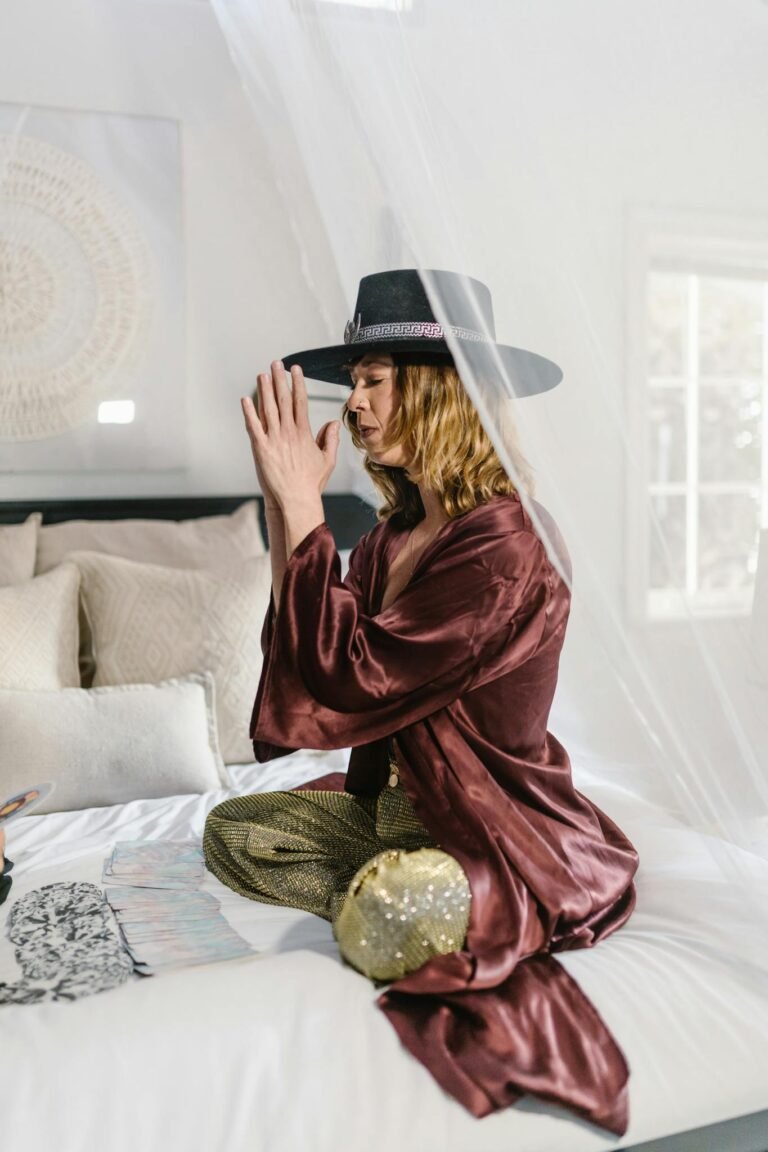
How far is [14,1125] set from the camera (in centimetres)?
96

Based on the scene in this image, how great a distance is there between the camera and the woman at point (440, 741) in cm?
110

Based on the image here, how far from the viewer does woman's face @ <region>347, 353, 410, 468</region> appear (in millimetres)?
1443

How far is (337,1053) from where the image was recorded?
106 cm

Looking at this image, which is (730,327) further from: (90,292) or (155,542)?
(90,292)

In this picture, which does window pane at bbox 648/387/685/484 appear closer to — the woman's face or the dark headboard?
the woman's face

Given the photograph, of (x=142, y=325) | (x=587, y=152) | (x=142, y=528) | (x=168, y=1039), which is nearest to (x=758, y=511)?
(x=587, y=152)

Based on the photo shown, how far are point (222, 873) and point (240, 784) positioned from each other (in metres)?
0.55

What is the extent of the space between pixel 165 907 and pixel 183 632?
87cm

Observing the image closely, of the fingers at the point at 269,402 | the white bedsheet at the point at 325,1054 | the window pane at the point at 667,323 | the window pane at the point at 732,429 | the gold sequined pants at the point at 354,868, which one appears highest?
the window pane at the point at 667,323

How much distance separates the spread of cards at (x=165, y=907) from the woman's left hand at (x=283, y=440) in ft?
1.79

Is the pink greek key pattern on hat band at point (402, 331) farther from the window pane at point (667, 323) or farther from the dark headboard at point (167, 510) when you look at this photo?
the dark headboard at point (167, 510)

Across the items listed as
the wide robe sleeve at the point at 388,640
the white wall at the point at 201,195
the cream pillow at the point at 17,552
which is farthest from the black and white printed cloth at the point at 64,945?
the white wall at the point at 201,195

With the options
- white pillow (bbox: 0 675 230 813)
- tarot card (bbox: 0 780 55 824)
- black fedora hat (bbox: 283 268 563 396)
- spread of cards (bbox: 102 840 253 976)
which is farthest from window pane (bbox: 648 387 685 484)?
white pillow (bbox: 0 675 230 813)

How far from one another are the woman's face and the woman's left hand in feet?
0.47
